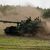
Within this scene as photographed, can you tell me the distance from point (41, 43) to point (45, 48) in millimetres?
1941

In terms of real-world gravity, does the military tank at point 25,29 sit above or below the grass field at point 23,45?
above

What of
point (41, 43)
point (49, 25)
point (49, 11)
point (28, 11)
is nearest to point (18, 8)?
point (28, 11)

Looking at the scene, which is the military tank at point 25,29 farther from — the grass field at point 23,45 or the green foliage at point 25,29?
the grass field at point 23,45

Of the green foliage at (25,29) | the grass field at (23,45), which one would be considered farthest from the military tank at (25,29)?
the grass field at (23,45)

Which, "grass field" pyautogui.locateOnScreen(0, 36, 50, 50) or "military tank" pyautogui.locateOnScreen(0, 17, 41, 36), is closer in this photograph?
"grass field" pyautogui.locateOnScreen(0, 36, 50, 50)

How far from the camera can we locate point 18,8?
47.2 metres

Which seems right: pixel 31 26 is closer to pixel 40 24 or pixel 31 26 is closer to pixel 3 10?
pixel 40 24

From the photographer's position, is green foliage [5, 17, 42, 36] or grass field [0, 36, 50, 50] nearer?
grass field [0, 36, 50, 50]

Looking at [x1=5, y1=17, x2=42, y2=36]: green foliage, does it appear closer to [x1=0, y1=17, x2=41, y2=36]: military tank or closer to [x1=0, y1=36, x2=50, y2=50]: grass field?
[x1=0, y1=17, x2=41, y2=36]: military tank

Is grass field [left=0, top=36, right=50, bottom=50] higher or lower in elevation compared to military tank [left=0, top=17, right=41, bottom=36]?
lower

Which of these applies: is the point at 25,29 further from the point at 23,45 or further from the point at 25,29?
the point at 23,45

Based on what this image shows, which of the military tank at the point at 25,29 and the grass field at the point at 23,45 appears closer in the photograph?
the grass field at the point at 23,45

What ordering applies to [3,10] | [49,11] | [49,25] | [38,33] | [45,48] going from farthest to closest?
1. [3,10]
2. [49,11]
3. [49,25]
4. [38,33]
5. [45,48]

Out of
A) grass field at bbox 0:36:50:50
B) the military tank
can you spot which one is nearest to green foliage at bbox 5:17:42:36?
the military tank
